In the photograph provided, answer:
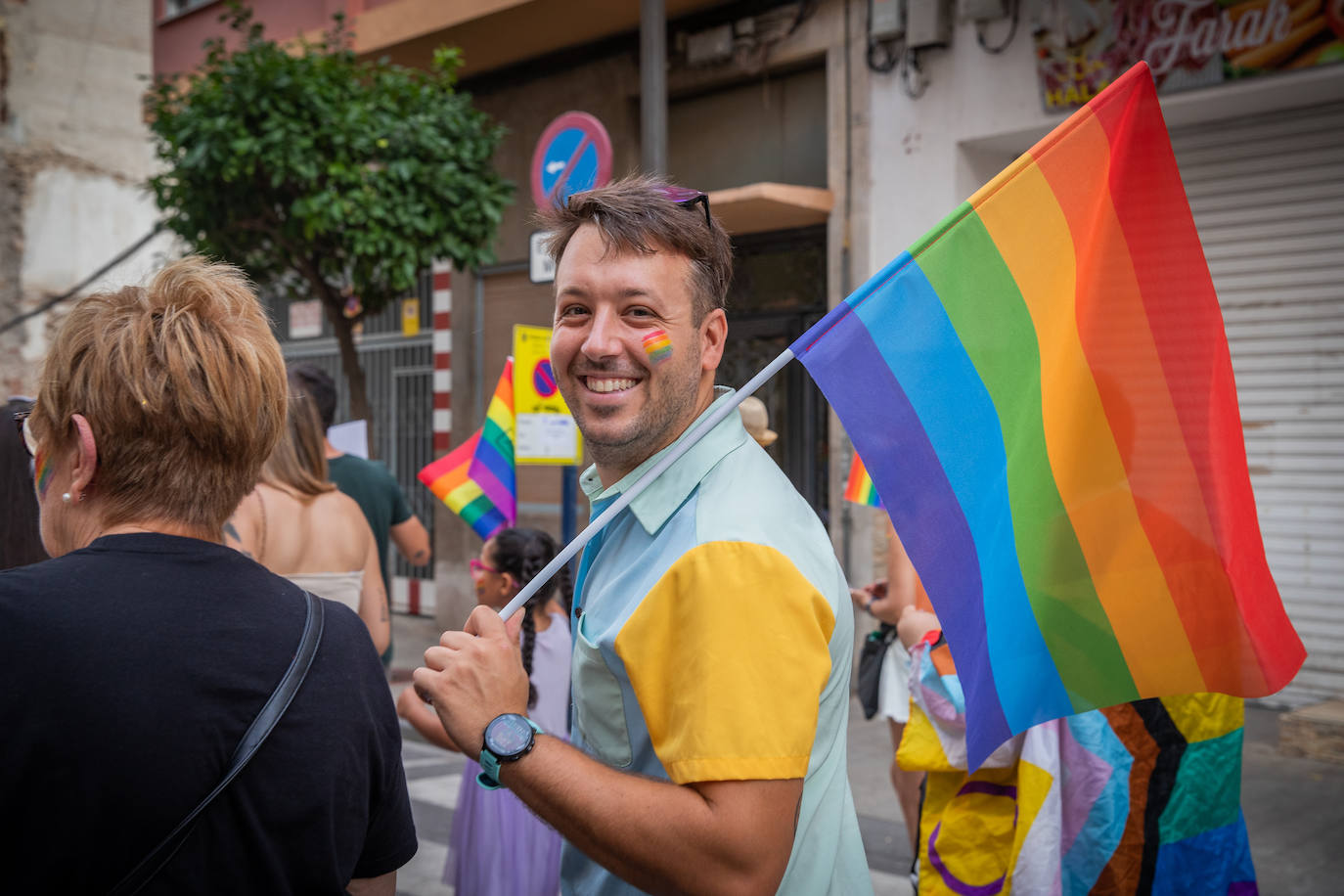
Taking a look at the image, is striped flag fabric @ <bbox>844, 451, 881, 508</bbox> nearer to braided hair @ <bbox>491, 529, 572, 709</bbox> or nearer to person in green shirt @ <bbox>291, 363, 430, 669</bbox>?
braided hair @ <bbox>491, 529, 572, 709</bbox>

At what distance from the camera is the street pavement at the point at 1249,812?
14.9ft

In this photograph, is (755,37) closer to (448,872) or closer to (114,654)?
(448,872)

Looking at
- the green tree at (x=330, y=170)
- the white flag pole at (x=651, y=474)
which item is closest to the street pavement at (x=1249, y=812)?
the green tree at (x=330, y=170)

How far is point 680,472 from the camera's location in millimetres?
1756

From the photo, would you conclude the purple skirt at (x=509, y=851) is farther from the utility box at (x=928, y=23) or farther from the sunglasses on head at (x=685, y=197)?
the utility box at (x=928, y=23)

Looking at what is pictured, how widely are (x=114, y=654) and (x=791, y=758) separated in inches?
33.4

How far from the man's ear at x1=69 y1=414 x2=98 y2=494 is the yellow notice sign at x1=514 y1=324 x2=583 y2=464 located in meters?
3.84

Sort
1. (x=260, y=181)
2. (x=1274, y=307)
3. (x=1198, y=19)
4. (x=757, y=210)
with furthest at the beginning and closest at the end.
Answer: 1. (x=757, y=210)
2. (x=260, y=181)
3. (x=1274, y=307)
4. (x=1198, y=19)

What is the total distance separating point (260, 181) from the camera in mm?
7273

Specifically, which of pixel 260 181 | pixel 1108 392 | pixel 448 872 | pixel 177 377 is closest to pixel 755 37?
pixel 260 181

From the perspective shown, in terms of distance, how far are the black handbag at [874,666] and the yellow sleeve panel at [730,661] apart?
3.00 metres

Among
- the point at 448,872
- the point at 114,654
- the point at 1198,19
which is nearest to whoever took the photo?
the point at 114,654

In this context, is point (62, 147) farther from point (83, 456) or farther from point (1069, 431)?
point (1069, 431)

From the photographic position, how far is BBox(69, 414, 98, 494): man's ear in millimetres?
1508
